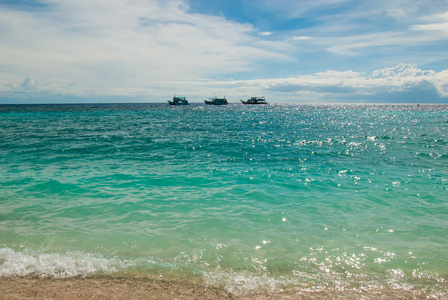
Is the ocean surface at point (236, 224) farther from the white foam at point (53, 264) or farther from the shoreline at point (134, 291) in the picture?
the shoreline at point (134, 291)

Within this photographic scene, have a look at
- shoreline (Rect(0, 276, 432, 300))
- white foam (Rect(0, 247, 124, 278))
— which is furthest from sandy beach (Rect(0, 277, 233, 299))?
white foam (Rect(0, 247, 124, 278))

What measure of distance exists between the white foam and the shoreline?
0.28 metres

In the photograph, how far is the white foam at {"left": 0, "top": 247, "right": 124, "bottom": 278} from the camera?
19.5 ft

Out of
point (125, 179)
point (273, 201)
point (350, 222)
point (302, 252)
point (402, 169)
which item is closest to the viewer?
point (302, 252)

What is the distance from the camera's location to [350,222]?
28.7 ft

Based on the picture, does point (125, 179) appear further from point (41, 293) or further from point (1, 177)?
point (41, 293)

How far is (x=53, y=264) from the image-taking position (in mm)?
6242

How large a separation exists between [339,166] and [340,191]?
589cm

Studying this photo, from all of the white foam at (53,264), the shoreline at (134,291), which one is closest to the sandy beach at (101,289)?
the shoreline at (134,291)

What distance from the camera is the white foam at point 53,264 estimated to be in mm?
5934

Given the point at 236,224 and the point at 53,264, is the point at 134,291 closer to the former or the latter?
the point at 53,264

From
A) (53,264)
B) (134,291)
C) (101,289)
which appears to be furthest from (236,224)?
(53,264)

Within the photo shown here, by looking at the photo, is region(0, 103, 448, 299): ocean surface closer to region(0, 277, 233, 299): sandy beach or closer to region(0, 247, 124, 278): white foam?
region(0, 247, 124, 278): white foam

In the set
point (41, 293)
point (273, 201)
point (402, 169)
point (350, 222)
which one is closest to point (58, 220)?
point (41, 293)
